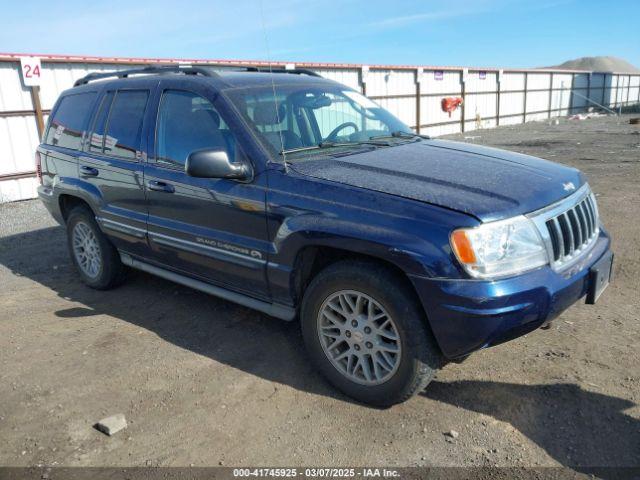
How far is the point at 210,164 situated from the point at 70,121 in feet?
8.83

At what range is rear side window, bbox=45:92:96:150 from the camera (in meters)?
4.96

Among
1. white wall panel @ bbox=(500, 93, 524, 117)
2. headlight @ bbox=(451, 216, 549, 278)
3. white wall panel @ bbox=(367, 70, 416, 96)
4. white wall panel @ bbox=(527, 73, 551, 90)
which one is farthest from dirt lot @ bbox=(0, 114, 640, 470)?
white wall panel @ bbox=(527, 73, 551, 90)

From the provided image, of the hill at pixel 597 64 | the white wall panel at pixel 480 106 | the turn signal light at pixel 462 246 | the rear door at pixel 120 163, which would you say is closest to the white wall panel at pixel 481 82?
the white wall panel at pixel 480 106

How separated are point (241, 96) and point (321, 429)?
2.26m

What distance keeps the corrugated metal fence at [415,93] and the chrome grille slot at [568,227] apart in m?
3.54

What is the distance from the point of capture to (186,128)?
3.90 metres

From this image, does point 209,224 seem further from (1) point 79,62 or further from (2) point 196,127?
(1) point 79,62

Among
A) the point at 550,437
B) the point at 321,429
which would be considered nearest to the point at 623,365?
the point at 550,437

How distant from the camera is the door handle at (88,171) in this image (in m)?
4.70

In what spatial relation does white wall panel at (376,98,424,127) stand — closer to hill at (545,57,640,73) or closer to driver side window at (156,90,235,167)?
driver side window at (156,90,235,167)

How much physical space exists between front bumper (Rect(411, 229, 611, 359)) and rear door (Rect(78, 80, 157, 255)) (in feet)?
8.56

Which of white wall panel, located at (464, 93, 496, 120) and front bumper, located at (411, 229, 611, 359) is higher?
front bumper, located at (411, 229, 611, 359)

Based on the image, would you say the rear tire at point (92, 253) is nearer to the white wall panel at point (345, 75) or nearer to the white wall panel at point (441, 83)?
the white wall panel at point (345, 75)

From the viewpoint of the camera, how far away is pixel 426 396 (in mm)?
3145
